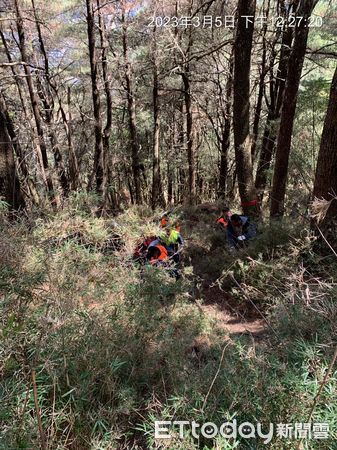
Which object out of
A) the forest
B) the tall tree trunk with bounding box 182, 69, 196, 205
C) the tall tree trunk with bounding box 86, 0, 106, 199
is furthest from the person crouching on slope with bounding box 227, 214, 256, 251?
the tall tree trunk with bounding box 182, 69, 196, 205

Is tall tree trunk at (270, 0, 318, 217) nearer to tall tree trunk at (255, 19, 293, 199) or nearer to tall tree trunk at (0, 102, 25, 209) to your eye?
tall tree trunk at (255, 19, 293, 199)

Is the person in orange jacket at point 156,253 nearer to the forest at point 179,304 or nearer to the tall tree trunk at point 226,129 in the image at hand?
the forest at point 179,304

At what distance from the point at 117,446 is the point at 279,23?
8529mm

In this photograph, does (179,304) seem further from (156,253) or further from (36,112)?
(36,112)

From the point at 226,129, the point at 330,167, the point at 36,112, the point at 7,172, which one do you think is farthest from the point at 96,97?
the point at 330,167

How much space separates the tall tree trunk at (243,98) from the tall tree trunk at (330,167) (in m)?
1.87

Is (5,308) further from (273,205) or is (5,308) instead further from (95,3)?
(95,3)

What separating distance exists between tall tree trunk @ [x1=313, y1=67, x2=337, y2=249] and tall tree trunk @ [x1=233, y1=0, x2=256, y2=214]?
6.14 feet

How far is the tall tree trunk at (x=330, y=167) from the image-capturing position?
4266mm

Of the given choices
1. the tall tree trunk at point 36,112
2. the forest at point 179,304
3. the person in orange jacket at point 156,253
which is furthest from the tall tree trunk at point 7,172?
the tall tree trunk at point 36,112

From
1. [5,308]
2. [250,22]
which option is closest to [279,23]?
[250,22]

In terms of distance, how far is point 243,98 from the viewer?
593 centimetres

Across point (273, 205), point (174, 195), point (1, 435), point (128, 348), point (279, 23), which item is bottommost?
point (174, 195)

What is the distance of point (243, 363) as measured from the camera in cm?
225
